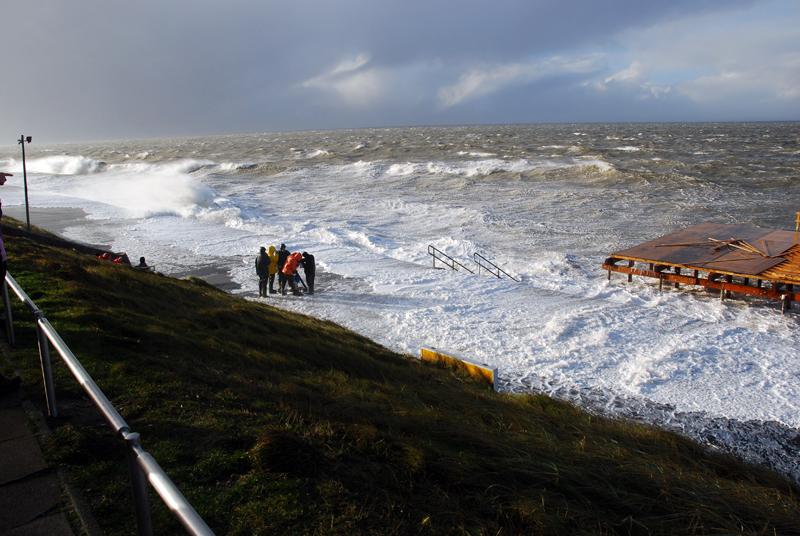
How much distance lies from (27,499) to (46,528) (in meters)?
0.33

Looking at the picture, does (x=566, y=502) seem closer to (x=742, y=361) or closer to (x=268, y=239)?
(x=742, y=361)

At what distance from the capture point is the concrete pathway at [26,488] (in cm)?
271

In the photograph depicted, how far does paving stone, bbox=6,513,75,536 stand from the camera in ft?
8.73

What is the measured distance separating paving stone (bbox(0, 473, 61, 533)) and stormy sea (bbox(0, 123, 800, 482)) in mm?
7963

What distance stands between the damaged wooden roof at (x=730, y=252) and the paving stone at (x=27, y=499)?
17.5 meters

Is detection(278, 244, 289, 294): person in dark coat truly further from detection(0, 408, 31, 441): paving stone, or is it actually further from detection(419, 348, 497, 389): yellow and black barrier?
detection(0, 408, 31, 441): paving stone

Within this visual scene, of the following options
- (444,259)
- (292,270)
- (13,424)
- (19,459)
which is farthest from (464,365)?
(444,259)

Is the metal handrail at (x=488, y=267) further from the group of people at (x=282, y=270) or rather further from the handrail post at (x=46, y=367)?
the handrail post at (x=46, y=367)

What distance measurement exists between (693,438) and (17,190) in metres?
60.6

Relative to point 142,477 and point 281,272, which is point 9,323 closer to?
point 142,477

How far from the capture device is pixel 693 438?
8398 mm

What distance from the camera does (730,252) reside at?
1825 cm

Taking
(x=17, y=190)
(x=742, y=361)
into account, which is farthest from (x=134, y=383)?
(x=17, y=190)

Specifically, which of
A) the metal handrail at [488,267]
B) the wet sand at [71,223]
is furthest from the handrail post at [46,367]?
the metal handrail at [488,267]
